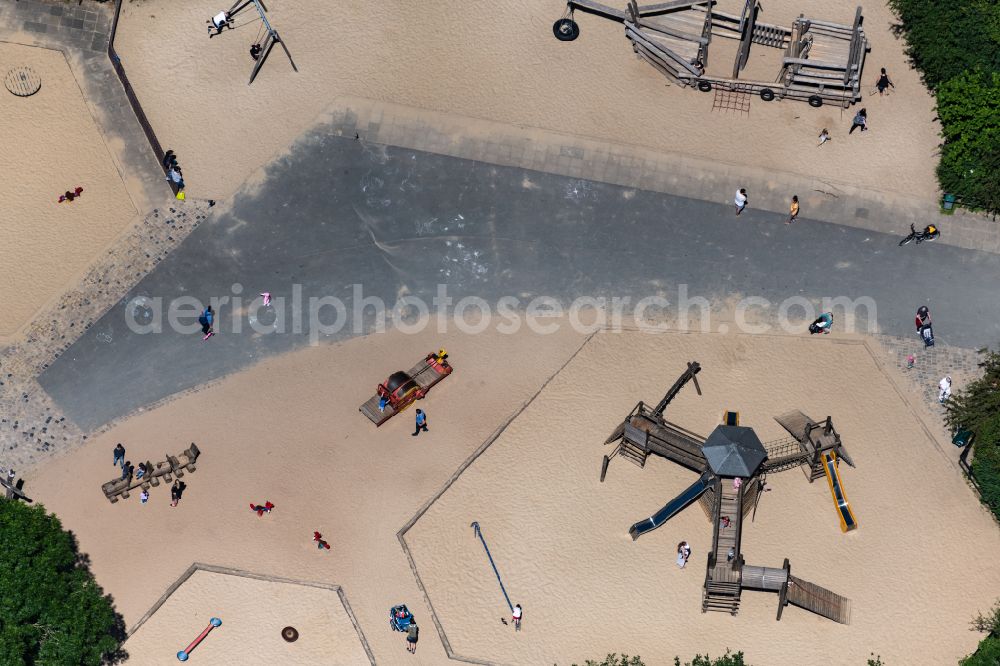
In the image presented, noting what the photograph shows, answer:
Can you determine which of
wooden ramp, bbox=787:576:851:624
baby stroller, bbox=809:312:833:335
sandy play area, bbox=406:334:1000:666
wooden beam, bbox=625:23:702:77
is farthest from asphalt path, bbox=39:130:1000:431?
wooden ramp, bbox=787:576:851:624

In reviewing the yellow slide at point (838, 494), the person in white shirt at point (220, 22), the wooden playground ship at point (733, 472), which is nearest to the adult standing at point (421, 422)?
the wooden playground ship at point (733, 472)

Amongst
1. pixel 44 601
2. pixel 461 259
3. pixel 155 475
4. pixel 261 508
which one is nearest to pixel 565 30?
pixel 461 259

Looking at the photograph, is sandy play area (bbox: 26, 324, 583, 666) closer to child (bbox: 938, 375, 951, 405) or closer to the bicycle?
the bicycle

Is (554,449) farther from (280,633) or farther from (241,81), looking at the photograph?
(241,81)

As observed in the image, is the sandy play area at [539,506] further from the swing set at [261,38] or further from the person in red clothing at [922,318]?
the swing set at [261,38]

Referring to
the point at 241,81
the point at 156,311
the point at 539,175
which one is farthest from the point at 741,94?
the point at 156,311
